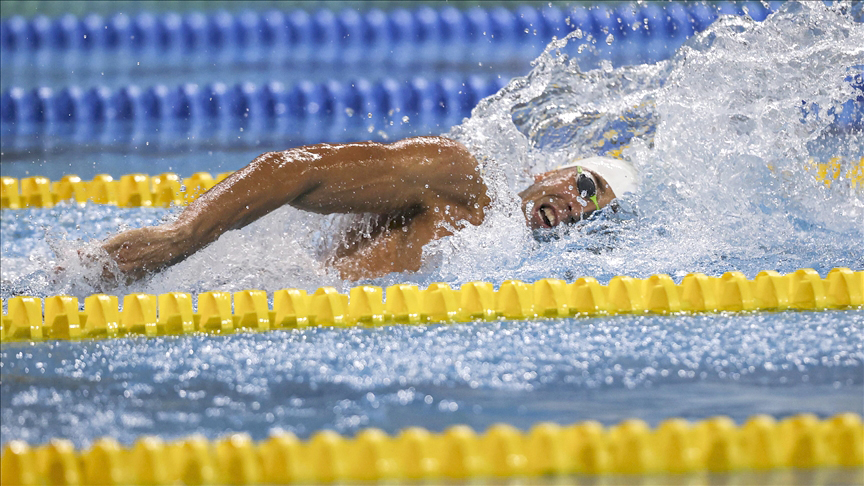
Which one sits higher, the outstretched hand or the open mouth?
the open mouth

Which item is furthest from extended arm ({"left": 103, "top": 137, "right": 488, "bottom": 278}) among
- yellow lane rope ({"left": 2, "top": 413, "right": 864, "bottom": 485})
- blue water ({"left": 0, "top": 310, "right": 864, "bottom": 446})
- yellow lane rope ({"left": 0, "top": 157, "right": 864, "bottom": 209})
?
yellow lane rope ({"left": 0, "top": 157, "right": 864, "bottom": 209})

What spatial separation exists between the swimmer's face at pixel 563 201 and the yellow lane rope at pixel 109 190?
1488 millimetres

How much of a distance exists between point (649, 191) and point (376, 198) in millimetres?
890

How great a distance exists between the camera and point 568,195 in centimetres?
246

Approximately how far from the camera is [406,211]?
237 cm

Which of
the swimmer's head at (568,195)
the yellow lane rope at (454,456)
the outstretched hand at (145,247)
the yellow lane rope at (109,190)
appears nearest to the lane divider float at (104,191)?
the yellow lane rope at (109,190)

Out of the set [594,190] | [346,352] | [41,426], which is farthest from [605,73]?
[41,426]

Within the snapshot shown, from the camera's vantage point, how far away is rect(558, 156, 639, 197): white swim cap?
2.52 meters

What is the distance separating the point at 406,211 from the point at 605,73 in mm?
1467

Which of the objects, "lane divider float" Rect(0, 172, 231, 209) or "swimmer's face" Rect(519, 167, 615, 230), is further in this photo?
"lane divider float" Rect(0, 172, 231, 209)

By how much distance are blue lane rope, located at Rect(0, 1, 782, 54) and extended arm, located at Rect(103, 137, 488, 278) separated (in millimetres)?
2686

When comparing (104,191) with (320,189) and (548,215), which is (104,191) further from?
(548,215)

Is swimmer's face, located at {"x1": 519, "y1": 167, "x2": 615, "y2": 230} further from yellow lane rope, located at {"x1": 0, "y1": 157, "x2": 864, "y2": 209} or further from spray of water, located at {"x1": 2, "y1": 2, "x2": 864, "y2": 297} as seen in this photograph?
yellow lane rope, located at {"x1": 0, "y1": 157, "x2": 864, "y2": 209}

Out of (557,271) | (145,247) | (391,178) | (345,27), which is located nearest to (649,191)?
(557,271)
